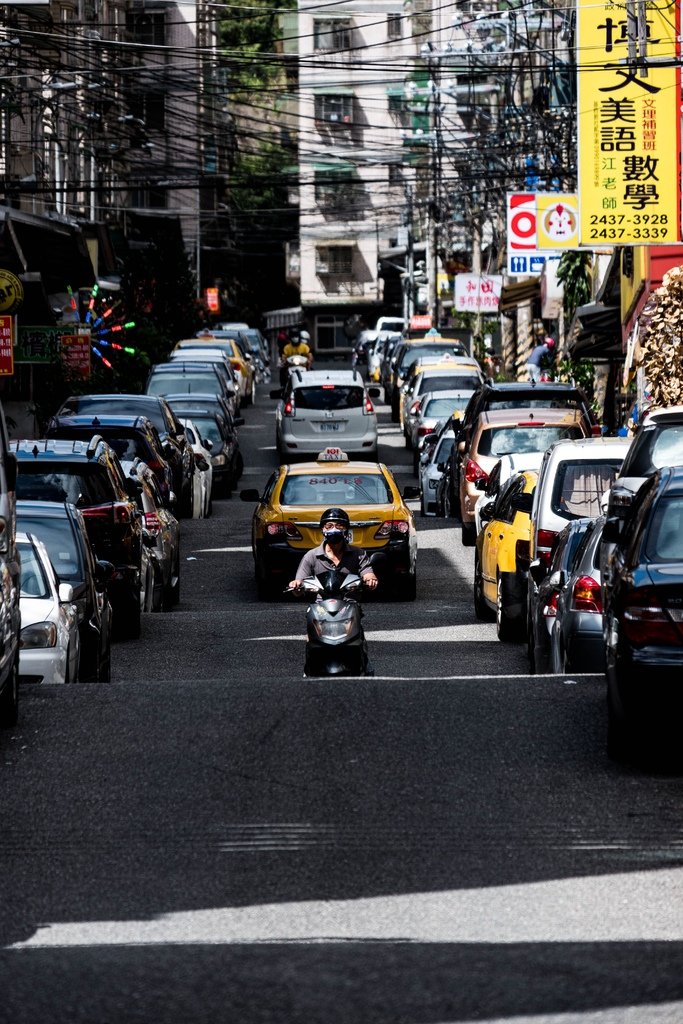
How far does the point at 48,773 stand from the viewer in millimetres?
11180

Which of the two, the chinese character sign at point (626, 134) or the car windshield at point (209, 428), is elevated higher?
the chinese character sign at point (626, 134)

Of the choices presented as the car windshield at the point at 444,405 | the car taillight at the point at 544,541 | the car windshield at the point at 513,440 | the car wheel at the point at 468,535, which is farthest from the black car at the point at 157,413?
the car taillight at the point at 544,541

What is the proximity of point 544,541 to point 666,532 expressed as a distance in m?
7.60

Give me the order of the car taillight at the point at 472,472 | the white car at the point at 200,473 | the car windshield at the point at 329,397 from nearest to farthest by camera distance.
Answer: the car taillight at the point at 472,472
the white car at the point at 200,473
the car windshield at the point at 329,397

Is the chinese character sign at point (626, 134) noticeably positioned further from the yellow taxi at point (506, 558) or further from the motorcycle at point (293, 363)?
the motorcycle at point (293, 363)

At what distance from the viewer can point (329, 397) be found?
1633 inches

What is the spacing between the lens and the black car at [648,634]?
1052cm

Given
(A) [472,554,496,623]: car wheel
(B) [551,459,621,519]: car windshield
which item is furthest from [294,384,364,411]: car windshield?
(B) [551,459,621,519]: car windshield

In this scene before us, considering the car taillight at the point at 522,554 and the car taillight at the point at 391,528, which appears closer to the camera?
the car taillight at the point at 522,554

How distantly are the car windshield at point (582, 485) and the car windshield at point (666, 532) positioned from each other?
759 centimetres

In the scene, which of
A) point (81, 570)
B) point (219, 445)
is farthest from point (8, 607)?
point (219, 445)

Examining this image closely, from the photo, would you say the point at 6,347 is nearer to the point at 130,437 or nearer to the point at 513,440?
the point at 130,437

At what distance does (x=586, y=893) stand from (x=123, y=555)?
454 inches

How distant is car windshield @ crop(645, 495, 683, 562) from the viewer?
36.4 ft
